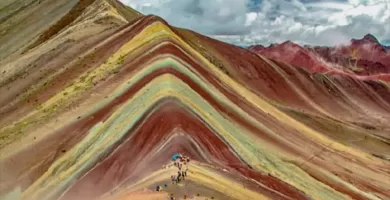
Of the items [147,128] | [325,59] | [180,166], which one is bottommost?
[180,166]

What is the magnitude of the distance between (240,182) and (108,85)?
20.2m

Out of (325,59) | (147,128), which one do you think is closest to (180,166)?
(147,128)

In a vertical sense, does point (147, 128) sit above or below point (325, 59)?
below

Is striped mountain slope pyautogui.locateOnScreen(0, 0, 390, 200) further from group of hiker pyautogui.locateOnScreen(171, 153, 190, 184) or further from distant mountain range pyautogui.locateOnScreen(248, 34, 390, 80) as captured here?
distant mountain range pyautogui.locateOnScreen(248, 34, 390, 80)

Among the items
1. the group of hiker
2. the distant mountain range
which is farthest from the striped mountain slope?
the distant mountain range

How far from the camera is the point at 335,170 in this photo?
4878 centimetres

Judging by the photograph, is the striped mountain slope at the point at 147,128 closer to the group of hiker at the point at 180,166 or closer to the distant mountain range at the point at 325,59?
the group of hiker at the point at 180,166

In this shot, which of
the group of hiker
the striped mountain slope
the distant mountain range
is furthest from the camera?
the distant mountain range

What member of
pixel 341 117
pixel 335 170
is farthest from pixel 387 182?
pixel 341 117

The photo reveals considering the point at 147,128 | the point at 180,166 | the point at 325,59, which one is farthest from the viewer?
the point at 325,59

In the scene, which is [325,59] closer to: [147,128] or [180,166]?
[147,128]

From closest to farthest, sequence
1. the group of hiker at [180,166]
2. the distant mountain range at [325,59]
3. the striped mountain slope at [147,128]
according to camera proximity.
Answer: the group of hiker at [180,166] → the striped mountain slope at [147,128] → the distant mountain range at [325,59]

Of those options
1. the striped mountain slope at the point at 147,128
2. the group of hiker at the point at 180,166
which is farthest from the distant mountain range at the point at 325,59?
the group of hiker at the point at 180,166

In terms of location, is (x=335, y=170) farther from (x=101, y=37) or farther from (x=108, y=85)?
(x=101, y=37)
